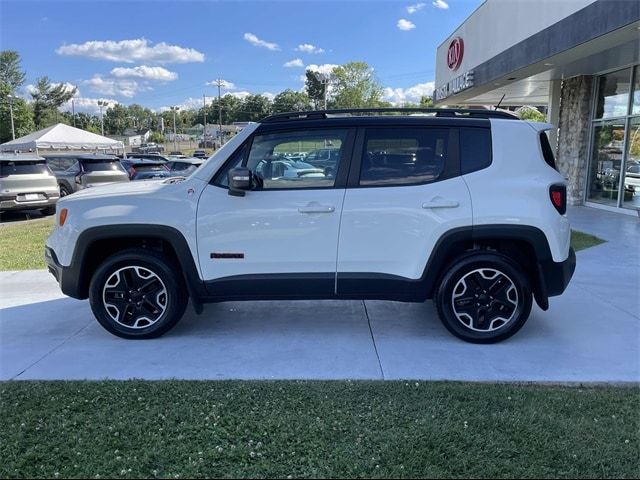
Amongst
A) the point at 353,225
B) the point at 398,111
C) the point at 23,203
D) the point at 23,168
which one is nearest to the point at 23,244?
the point at 23,203

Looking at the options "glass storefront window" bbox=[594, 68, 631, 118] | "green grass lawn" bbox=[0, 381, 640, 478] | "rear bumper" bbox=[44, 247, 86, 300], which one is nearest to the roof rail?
"rear bumper" bbox=[44, 247, 86, 300]

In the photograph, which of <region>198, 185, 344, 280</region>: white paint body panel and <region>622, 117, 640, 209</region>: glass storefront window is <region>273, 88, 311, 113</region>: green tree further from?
Result: <region>198, 185, 344, 280</region>: white paint body panel

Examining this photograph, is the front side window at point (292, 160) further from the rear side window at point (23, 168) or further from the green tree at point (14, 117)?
the green tree at point (14, 117)

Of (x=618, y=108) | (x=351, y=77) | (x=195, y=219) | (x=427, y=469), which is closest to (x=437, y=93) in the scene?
(x=618, y=108)

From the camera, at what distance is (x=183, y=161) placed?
16.8m

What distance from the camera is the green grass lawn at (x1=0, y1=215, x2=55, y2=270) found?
7575 mm

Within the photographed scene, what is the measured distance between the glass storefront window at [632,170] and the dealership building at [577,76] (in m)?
0.02

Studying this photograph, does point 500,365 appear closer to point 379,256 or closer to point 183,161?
point 379,256

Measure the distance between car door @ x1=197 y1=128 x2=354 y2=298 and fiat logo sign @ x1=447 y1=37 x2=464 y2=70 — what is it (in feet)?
49.5

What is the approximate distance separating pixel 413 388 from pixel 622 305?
3199mm

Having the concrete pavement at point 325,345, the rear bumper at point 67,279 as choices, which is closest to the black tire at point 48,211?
the concrete pavement at point 325,345

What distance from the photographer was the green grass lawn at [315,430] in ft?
8.49

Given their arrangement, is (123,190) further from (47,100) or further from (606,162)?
(47,100)

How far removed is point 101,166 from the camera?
15508 millimetres
